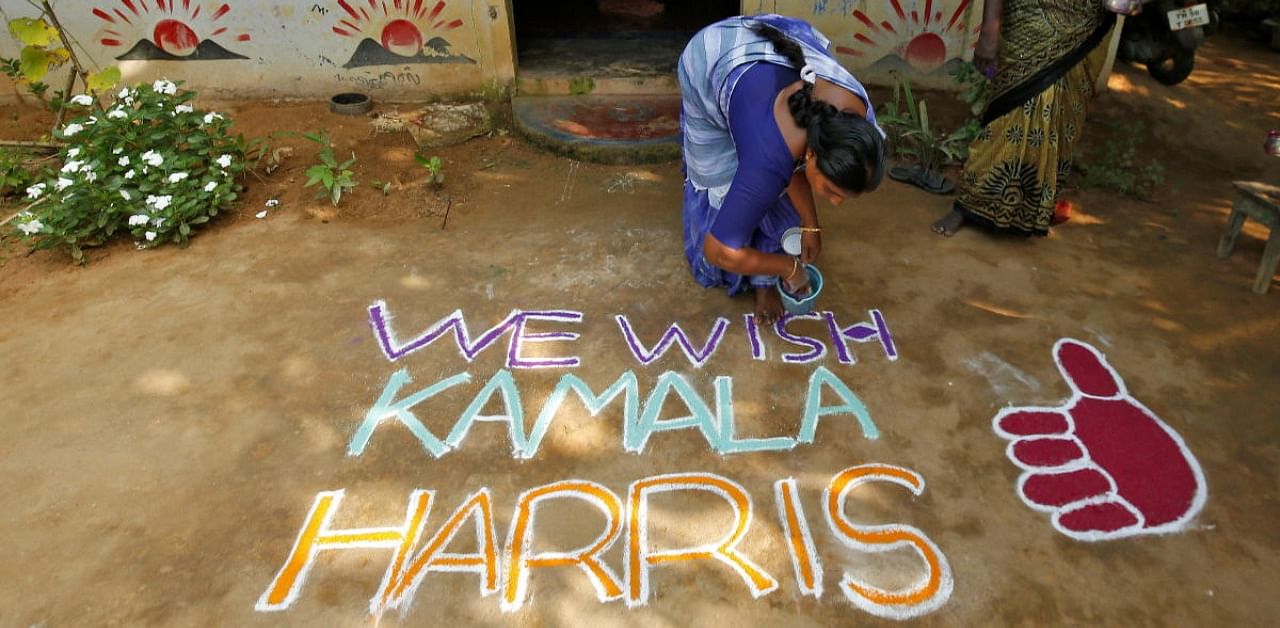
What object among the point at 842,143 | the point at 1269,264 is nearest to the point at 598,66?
the point at 842,143

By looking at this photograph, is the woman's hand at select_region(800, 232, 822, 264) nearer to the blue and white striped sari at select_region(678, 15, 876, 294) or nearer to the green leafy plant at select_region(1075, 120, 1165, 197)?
the blue and white striped sari at select_region(678, 15, 876, 294)

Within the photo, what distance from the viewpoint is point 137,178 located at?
3.57 meters

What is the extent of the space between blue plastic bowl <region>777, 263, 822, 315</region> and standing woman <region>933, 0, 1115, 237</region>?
106 cm

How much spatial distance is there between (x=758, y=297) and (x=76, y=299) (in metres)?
2.77

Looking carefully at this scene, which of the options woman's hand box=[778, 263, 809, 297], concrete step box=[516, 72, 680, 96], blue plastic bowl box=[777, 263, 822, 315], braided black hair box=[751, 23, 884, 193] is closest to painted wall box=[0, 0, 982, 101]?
concrete step box=[516, 72, 680, 96]

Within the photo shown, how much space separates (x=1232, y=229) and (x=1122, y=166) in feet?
2.89

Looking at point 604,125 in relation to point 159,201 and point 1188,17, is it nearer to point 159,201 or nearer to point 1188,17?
point 159,201

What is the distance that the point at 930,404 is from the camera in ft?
8.24

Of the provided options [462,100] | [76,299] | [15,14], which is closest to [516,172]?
[462,100]

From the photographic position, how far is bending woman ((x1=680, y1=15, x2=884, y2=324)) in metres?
2.05

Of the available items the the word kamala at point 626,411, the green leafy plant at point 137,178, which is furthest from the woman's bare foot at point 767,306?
the green leafy plant at point 137,178

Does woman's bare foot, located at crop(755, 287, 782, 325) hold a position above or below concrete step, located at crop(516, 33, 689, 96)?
below

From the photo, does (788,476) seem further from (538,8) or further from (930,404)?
(538,8)

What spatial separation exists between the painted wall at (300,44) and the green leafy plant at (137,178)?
0.98 m
